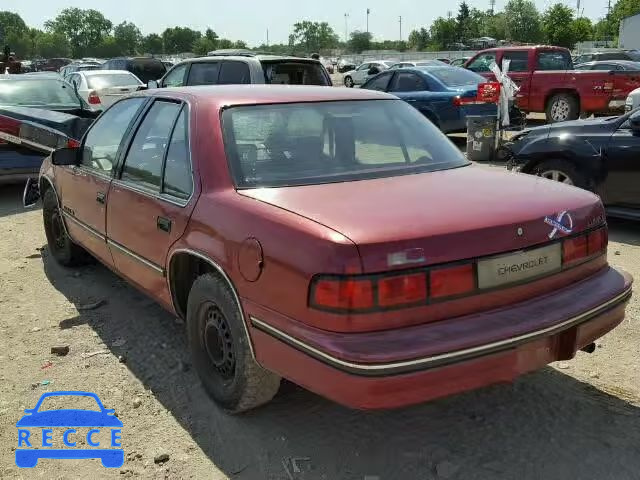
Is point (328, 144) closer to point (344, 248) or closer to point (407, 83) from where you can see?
point (344, 248)

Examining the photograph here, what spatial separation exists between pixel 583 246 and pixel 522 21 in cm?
10202

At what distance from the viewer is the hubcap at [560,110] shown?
14484mm

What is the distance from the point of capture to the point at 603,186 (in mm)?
6273

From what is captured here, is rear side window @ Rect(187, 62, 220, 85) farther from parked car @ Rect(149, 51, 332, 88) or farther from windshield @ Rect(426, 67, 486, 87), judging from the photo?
windshield @ Rect(426, 67, 486, 87)

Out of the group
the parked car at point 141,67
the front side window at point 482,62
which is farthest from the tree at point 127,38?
the front side window at point 482,62

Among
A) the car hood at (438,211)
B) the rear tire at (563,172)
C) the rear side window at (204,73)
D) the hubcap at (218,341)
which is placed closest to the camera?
the car hood at (438,211)

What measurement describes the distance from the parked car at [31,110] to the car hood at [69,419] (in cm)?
468

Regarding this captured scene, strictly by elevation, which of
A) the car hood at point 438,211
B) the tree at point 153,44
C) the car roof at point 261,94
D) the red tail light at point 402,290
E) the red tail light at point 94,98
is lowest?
the red tail light at point 402,290

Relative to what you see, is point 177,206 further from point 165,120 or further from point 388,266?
point 388,266

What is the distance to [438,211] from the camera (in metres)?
2.67

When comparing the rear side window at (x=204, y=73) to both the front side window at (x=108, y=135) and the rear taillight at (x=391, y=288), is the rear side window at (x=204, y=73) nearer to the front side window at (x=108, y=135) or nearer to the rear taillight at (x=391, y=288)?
the front side window at (x=108, y=135)

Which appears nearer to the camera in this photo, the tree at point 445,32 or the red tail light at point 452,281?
the red tail light at point 452,281

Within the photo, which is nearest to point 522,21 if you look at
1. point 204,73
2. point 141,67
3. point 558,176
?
point 141,67

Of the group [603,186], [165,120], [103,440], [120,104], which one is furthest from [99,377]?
[603,186]
